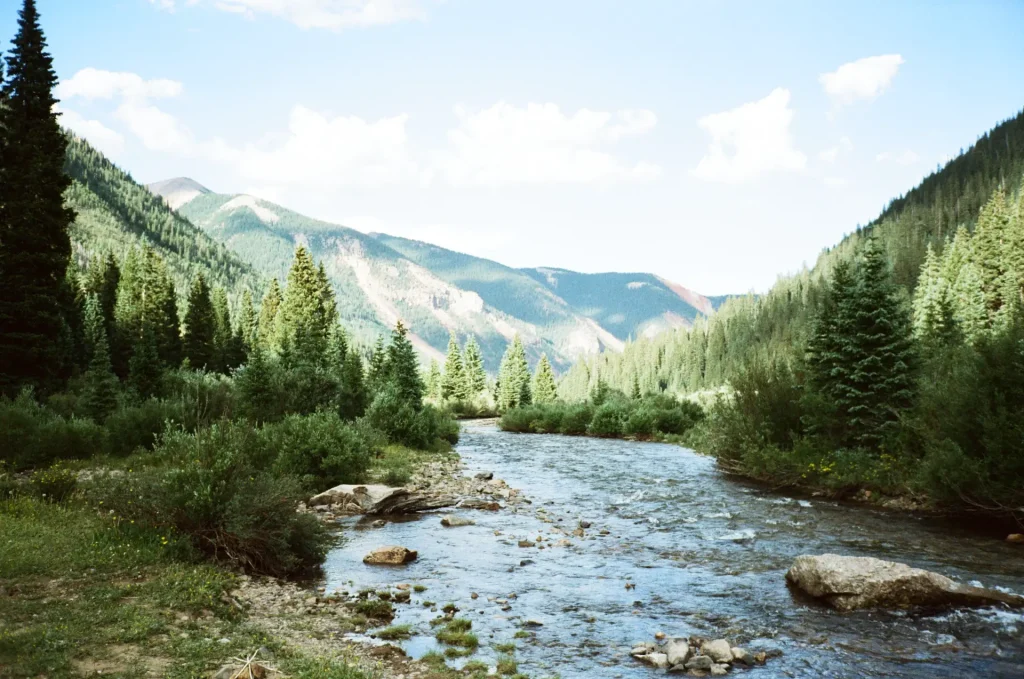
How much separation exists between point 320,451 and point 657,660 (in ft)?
54.4

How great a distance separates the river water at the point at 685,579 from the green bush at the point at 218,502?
147 cm

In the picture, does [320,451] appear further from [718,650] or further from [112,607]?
[718,650]

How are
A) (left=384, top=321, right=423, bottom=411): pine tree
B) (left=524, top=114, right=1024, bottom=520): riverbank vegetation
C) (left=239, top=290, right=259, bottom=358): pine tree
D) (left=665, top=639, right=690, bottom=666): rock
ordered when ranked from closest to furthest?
(left=665, top=639, right=690, bottom=666): rock < (left=524, top=114, right=1024, bottom=520): riverbank vegetation < (left=384, top=321, right=423, bottom=411): pine tree < (left=239, top=290, right=259, bottom=358): pine tree

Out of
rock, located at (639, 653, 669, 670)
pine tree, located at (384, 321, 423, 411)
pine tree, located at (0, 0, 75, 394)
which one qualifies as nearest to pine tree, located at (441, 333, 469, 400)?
pine tree, located at (384, 321, 423, 411)

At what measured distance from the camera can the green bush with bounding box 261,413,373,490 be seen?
22.2 meters

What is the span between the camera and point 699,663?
8.80 metres

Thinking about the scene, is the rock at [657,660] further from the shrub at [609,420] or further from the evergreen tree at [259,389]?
the shrub at [609,420]

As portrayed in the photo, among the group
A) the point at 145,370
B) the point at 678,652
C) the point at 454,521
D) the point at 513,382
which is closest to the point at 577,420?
the point at 145,370

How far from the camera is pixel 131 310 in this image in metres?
79.2

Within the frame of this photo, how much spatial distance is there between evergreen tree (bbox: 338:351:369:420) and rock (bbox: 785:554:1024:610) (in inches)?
1208

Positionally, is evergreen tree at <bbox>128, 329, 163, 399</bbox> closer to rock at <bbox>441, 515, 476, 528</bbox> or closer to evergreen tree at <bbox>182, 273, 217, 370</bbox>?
rock at <bbox>441, 515, 476, 528</bbox>

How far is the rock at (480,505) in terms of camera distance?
69.6 feet

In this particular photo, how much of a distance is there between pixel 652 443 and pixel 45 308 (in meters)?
39.6

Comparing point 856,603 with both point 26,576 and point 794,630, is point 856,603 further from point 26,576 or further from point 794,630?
point 26,576
